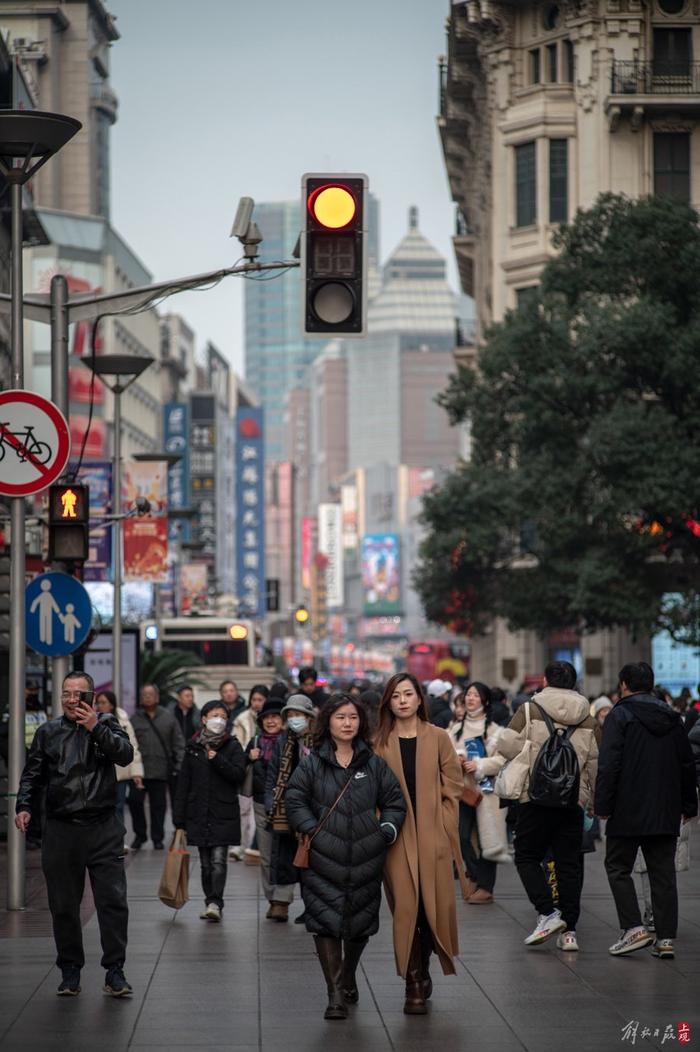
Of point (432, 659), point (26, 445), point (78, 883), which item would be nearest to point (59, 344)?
point (26, 445)

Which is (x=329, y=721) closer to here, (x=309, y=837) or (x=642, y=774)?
(x=309, y=837)

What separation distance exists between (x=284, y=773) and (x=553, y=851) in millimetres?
2175

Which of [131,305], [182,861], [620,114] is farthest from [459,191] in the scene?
[182,861]

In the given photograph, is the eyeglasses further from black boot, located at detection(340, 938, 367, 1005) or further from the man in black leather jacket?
black boot, located at detection(340, 938, 367, 1005)

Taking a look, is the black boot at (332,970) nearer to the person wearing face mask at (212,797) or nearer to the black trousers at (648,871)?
the black trousers at (648,871)

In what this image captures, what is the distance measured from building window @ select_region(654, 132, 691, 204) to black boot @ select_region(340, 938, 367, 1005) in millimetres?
46768

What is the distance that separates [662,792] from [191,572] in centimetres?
5106

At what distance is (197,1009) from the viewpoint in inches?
418

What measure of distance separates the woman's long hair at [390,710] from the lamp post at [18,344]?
4.58 metres

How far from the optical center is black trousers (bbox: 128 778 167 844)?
2197 cm

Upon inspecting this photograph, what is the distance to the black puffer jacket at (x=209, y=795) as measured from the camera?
1507 centimetres

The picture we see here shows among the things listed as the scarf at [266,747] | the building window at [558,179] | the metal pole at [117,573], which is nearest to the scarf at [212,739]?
the scarf at [266,747]

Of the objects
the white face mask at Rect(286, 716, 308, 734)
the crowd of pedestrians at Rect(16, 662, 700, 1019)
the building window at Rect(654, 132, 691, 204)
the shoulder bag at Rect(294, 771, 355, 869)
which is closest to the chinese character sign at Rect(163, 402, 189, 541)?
the building window at Rect(654, 132, 691, 204)

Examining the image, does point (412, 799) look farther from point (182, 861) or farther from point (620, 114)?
point (620, 114)
